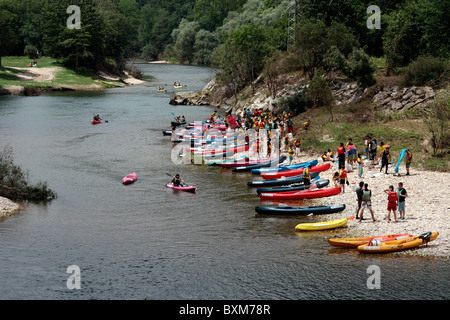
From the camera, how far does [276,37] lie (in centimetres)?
7088

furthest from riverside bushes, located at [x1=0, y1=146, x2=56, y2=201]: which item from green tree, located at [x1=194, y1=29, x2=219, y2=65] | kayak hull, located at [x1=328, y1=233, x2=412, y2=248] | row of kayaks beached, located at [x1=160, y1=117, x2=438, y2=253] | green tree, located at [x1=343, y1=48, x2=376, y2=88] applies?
green tree, located at [x1=194, y1=29, x2=219, y2=65]

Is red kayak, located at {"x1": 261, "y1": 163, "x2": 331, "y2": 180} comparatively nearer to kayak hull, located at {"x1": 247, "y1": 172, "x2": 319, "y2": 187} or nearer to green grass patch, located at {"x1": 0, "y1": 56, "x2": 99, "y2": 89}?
kayak hull, located at {"x1": 247, "y1": 172, "x2": 319, "y2": 187}

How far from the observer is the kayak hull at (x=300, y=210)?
28.0 metres

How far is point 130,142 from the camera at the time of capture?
4981 cm

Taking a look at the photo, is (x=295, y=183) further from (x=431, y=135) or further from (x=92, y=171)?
(x=92, y=171)

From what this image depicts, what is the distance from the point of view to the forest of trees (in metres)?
51.5

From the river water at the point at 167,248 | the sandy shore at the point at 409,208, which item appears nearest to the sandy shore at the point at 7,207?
the sandy shore at the point at 409,208

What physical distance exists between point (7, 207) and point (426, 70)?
36.1 m

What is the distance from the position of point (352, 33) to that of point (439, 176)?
31.5 m

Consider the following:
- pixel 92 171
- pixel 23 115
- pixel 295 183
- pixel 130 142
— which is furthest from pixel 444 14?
pixel 23 115

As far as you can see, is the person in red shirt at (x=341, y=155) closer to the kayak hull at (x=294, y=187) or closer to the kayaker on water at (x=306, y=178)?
the kayak hull at (x=294, y=187)

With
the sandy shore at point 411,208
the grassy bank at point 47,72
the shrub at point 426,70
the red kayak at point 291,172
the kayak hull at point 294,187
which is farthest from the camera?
the grassy bank at point 47,72

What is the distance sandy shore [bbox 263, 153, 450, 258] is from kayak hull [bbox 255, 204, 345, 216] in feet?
1.04

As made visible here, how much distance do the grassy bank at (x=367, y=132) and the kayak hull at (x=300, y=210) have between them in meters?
8.10
